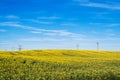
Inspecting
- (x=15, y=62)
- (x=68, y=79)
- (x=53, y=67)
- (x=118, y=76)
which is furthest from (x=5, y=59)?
(x=118, y=76)

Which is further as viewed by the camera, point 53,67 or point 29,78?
point 53,67

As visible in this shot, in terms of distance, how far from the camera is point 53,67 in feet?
121

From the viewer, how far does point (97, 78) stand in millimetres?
30375

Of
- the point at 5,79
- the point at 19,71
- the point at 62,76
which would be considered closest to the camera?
the point at 5,79

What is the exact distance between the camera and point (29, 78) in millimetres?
27766

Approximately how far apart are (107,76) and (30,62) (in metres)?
11.7

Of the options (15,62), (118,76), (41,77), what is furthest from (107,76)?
(15,62)

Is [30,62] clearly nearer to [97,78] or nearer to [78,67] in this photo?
[78,67]

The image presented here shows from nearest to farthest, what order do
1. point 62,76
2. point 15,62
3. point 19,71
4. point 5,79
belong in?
point 5,79
point 62,76
point 19,71
point 15,62

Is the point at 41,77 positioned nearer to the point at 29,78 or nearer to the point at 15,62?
the point at 29,78

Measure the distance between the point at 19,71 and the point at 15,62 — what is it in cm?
539

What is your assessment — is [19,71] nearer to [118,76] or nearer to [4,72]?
[4,72]

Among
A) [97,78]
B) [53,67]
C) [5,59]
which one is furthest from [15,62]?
Result: [97,78]

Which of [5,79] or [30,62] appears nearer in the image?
[5,79]
